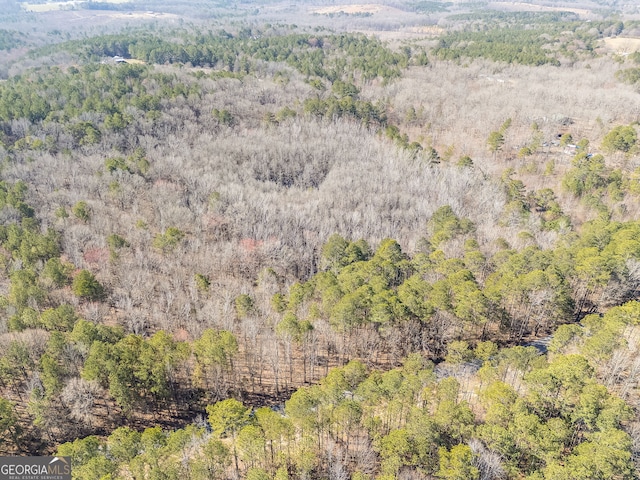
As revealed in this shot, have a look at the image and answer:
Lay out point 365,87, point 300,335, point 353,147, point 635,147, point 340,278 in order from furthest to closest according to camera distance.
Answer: point 365,87, point 353,147, point 635,147, point 340,278, point 300,335

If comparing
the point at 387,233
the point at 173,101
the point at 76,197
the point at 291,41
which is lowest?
the point at 387,233

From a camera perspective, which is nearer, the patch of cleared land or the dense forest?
the dense forest

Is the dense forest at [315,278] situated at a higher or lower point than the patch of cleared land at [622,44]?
lower

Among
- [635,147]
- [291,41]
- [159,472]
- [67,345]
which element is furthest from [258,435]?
[291,41]

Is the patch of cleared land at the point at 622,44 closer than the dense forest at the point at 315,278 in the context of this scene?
No

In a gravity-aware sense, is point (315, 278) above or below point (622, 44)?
below

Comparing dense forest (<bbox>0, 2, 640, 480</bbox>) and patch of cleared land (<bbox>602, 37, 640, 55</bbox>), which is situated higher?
patch of cleared land (<bbox>602, 37, 640, 55</bbox>)

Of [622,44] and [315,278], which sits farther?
[622,44]

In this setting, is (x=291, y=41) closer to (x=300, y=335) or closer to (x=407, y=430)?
(x=300, y=335)
